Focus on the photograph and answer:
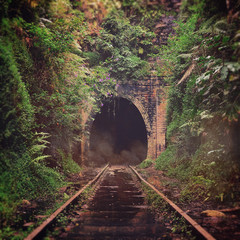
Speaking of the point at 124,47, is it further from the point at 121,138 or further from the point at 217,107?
the point at 121,138

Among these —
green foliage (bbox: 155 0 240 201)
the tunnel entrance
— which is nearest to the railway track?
green foliage (bbox: 155 0 240 201)

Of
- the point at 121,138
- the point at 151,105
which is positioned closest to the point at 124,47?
the point at 151,105

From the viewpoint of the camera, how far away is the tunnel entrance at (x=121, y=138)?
24250mm

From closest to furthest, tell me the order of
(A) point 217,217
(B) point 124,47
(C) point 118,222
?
1. (C) point 118,222
2. (A) point 217,217
3. (B) point 124,47

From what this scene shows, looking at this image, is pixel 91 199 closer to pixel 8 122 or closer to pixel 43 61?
pixel 8 122

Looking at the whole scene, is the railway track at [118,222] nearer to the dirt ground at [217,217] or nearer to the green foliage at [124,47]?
the dirt ground at [217,217]

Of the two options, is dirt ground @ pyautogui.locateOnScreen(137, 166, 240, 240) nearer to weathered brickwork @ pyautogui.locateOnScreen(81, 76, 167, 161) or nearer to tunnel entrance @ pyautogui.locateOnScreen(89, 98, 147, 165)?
weathered brickwork @ pyautogui.locateOnScreen(81, 76, 167, 161)

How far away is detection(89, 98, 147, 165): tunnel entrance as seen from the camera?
2425cm

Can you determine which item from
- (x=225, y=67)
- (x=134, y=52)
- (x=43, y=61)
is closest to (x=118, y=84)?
(x=134, y=52)

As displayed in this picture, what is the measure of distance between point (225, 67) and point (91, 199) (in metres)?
4.51

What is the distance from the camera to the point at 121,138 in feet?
92.1

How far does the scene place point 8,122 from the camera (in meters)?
4.86

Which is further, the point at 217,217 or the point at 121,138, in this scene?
the point at 121,138

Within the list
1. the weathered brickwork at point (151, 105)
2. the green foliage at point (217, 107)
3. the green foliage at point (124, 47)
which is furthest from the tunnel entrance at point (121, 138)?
the green foliage at point (217, 107)
